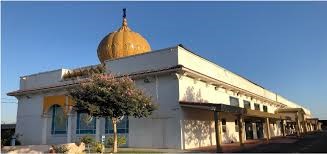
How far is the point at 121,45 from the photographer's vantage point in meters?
30.9

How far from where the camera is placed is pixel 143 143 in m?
23.9

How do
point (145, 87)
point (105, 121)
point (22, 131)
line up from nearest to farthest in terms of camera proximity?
point (145, 87) < point (105, 121) < point (22, 131)

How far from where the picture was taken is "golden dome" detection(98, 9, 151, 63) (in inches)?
1212

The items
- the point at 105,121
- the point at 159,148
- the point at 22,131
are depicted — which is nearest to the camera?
the point at 159,148

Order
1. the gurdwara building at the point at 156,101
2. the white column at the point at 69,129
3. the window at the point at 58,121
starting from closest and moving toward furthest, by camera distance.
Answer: the gurdwara building at the point at 156,101 → the white column at the point at 69,129 → the window at the point at 58,121

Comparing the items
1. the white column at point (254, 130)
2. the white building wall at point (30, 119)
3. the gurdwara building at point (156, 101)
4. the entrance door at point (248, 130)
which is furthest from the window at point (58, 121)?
the white column at point (254, 130)

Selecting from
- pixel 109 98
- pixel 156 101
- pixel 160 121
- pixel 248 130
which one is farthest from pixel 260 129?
pixel 109 98

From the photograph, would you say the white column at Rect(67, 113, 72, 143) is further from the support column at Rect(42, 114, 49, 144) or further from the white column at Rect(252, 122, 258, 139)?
the white column at Rect(252, 122, 258, 139)

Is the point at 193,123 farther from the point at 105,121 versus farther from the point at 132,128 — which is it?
the point at 105,121

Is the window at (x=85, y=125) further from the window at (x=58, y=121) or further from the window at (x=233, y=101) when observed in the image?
the window at (x=233, y=101)

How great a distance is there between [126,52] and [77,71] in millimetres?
4630

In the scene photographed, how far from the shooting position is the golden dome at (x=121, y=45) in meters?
30.8

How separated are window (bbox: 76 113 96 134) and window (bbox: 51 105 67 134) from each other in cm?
169

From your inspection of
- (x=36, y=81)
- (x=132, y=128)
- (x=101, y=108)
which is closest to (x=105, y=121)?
(x=132, y=128)
